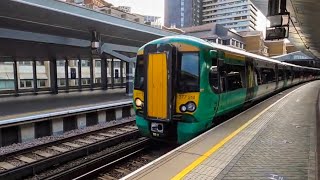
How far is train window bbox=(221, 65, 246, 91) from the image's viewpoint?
8.30 metres

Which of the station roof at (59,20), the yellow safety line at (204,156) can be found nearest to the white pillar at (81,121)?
the station roof at (59,20)

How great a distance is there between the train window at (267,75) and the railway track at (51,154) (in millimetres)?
6730

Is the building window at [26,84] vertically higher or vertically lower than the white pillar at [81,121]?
higher

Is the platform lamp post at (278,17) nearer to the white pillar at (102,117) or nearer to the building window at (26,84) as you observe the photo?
the white pillar at (102,117)

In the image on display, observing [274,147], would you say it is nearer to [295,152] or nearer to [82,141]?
[295,152]

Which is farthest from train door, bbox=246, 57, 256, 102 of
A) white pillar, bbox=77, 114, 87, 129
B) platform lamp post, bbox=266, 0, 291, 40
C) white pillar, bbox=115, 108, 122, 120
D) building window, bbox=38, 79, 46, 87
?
building window, bbox=38, 79, 46, 87

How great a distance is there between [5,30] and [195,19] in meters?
115

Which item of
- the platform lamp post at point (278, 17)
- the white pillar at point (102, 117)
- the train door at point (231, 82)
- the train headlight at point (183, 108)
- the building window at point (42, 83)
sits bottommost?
the white pillar at point (102, 117)

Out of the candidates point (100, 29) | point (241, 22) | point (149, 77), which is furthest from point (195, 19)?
point (149, 77)

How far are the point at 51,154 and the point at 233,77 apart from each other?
583 centimetres

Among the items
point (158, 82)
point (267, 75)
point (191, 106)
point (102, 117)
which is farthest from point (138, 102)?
point (267, 75)

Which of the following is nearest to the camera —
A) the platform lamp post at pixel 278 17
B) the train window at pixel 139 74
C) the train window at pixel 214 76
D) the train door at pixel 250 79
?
the train window at pixel 214 76

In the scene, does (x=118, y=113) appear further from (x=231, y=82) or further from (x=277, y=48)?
(x=277, y=48)

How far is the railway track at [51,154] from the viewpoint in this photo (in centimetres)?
680
